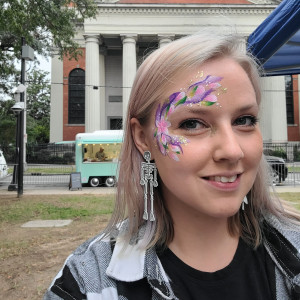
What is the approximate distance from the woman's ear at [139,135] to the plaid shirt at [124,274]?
43cm

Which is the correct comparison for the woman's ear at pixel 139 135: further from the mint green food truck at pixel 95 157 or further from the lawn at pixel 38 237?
the mint green food truck at pixel 95 157

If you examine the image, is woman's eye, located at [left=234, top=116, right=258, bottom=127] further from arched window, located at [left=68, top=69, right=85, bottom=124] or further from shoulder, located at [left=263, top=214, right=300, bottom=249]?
arched window, located at [left=68, top=69, right=85, bottom=124]

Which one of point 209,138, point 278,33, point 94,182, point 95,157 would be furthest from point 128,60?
point 209,138

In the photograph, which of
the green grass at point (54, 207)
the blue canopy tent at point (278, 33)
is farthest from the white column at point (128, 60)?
the blue canopy tent at point (278, 33)

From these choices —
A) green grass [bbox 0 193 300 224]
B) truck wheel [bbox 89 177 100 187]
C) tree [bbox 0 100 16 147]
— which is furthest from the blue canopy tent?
tree [bbox 0 100 16 147]

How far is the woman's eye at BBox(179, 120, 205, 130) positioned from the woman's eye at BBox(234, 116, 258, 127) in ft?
0.52

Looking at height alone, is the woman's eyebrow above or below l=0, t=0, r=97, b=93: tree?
below

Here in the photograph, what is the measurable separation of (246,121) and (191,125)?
24cm

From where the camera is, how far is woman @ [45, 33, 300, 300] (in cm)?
120

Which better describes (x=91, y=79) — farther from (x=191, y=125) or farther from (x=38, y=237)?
(x=191, y=125)

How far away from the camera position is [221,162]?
118cm

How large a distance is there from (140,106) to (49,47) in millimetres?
17974

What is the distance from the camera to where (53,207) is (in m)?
9.79

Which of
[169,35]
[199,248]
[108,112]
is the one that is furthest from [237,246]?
[108,112]
